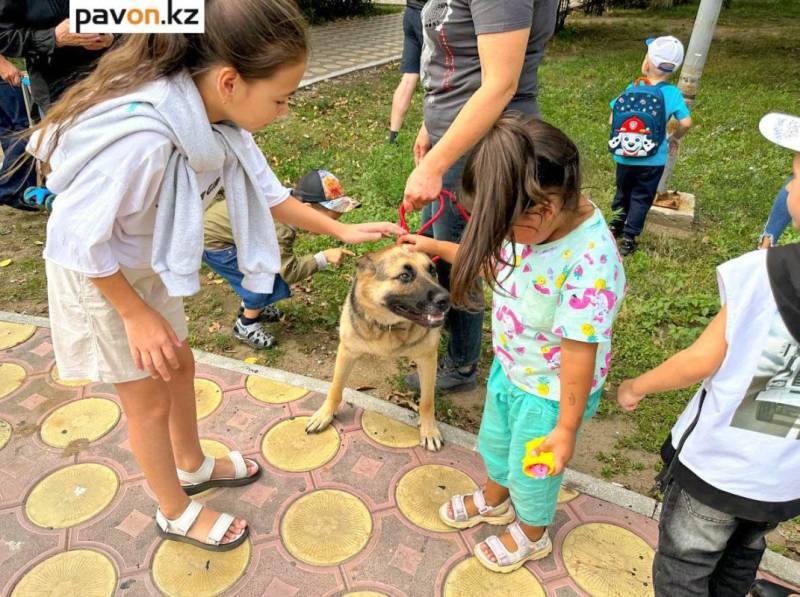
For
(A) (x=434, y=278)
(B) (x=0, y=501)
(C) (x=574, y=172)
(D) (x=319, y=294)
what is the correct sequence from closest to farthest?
(C) (x=574, y=172) → (B) (x=0, y=501) → (A) (x=434, y=278) → (D) (x=319, y=294)

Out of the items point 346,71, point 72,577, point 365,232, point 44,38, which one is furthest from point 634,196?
point 346,71

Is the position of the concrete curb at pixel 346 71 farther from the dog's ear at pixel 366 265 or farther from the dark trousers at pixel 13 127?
the dog's ear at pixel 366 265

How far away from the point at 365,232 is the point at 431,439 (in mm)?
1202

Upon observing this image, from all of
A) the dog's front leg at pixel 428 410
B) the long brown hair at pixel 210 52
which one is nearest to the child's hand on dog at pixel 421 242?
the dog's front leg at pixel 428 410

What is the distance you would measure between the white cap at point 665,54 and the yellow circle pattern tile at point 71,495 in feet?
16.7

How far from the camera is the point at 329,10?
16.6 metres

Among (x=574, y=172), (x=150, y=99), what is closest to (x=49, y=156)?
(x=150, y=99)

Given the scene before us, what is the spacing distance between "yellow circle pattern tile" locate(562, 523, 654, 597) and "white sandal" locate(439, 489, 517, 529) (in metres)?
0.29

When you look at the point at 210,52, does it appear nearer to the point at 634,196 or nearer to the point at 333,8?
the point at 634,196

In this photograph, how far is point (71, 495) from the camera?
2.59 metres

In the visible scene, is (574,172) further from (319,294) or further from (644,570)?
(319,294)

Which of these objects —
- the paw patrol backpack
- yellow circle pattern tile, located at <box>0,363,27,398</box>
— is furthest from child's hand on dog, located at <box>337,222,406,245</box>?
the paw patrol backpack

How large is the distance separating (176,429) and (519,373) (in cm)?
151

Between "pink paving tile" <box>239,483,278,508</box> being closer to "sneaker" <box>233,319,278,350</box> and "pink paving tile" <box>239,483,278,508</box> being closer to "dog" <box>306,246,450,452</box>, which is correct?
"dog" <box>306,246,450,452</box>
